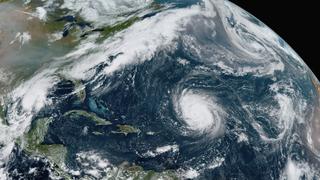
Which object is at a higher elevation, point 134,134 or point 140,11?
point 140,11

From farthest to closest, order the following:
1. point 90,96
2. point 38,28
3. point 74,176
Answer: point 38,28, point 90,96, point 74,176

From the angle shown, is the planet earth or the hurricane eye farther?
the hurricane eye

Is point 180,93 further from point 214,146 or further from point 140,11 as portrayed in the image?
point 140,11

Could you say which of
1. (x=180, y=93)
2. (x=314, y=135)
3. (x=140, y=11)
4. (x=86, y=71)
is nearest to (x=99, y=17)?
(x=140, y=11)

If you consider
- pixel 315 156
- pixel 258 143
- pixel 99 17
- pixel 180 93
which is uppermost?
pixel 99 17

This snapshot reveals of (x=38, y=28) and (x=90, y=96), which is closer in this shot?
(x=90, y=96)

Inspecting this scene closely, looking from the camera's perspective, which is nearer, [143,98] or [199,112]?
[143,98]

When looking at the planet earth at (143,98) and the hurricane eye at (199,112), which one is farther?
the hurricane eye at (199,112)

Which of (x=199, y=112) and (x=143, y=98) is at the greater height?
(x=143, y=98)
